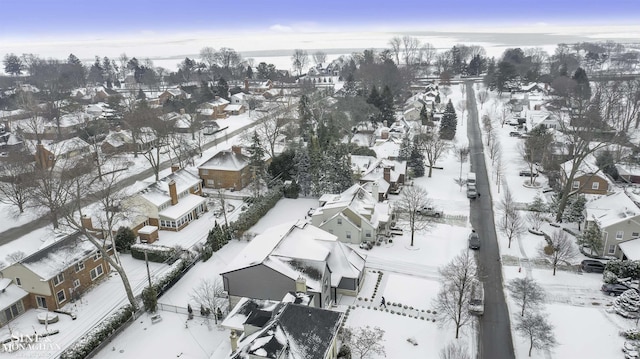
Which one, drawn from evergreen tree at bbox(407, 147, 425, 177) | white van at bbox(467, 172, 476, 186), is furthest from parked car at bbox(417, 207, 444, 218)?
evergreen tree at bbox(407, 147, 425, 177)

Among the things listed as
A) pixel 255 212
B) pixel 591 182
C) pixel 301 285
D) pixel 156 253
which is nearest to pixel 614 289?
pixel 301 285

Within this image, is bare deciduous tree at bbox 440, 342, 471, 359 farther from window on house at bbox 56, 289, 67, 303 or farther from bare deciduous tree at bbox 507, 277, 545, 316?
window on house at bbox 56, 289, 67, 303

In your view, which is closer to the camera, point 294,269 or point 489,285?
point 294,269

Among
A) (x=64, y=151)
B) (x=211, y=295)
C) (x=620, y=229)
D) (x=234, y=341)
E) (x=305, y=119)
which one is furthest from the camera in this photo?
(x=305, y=119)

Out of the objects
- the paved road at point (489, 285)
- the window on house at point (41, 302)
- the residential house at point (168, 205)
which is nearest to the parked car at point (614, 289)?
the paved road at point (489, 285)

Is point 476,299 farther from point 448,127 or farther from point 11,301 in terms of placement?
point 448,127

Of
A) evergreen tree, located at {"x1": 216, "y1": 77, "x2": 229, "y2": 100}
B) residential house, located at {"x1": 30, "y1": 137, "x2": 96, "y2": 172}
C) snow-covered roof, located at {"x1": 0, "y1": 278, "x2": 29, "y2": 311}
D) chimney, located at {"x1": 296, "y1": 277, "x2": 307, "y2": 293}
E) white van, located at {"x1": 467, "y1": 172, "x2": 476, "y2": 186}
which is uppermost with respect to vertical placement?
evergreen tree, located at {"x1": 216, "y1": 77, "x2": 229, "y2": 100}

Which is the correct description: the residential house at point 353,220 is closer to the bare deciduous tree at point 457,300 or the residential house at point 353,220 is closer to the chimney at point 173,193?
the bare deciduous tree at point 457,300
